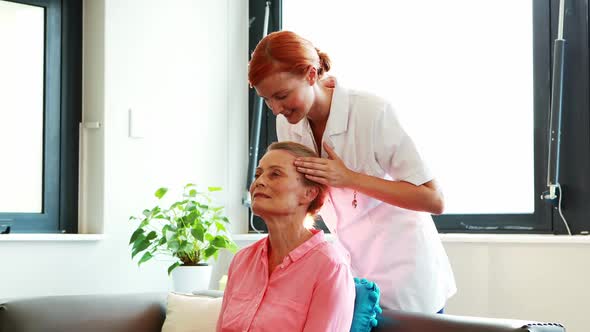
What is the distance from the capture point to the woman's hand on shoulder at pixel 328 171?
195cm

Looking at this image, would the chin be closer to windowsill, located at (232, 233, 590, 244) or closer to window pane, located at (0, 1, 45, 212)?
windowsill, located at (232, 233, 590, 244)

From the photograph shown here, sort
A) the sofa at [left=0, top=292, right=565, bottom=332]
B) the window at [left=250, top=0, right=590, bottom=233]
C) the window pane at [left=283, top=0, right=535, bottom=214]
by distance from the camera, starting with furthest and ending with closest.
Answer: the window pane at [left=283, top=0, right=535, bottom=214] → the window at [left=250, top=0, right=590, bottom=233] → the sofa at [left=0, top=292, right=565, bottom=332]

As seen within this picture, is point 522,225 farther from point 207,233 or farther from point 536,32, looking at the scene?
point 207,233

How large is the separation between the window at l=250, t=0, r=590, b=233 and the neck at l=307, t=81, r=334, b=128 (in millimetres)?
1084

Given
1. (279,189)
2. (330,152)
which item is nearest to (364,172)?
(330,152)

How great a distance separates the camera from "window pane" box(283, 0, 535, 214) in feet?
11.1

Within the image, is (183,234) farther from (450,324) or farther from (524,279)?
(450,324)

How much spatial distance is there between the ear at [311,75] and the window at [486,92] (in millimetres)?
1204

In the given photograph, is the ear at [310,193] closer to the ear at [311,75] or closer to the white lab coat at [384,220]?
the white lab coat at [384,220]

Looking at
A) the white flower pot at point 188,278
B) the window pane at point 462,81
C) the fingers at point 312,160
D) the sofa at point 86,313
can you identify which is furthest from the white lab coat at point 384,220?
the white flower pot at point 188,278

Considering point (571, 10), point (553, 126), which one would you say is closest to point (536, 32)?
point (571, 10)

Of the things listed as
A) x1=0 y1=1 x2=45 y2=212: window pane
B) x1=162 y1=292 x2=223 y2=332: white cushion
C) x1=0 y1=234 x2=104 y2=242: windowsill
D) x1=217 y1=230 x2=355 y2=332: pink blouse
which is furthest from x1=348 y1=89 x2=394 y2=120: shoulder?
x1=0 y1=1 x2=45 y2=212: window pane

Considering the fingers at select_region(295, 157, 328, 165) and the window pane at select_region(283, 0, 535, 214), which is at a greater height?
the window pane at select_region(283, 0, 535, 214)

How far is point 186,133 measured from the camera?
13.4 ft
